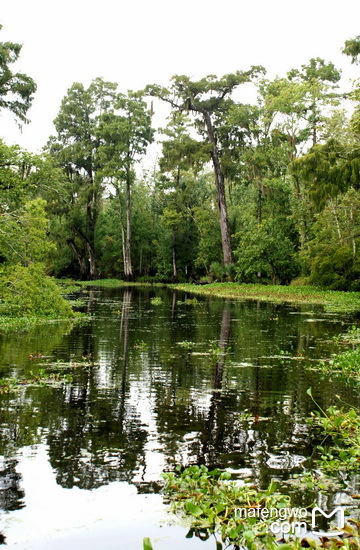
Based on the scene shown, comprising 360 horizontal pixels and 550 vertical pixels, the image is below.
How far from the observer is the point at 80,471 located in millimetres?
5547

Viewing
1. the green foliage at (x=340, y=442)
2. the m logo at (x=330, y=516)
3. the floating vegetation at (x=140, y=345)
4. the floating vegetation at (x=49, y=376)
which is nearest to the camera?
the m logo at (x=330, y=516)

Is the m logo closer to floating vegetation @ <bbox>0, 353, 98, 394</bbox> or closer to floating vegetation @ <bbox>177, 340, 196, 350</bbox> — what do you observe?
floating vegetation @ <bbox>0, 353, 98, 394</bbox>

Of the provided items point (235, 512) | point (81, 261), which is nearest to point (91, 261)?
point (81, 261)

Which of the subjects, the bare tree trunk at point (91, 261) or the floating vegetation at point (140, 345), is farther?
the bare tree trunk at point (91, 261)

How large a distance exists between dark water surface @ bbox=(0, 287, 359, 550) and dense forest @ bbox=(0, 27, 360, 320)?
31.8 ft

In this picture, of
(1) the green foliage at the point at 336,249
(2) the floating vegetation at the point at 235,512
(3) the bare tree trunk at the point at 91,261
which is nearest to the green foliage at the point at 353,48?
(1) the green foliage at the point at 336,249

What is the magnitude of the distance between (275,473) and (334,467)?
63 cm

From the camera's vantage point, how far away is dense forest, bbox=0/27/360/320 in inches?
979

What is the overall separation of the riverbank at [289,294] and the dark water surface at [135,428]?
15642 mm

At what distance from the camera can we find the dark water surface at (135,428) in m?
4.53

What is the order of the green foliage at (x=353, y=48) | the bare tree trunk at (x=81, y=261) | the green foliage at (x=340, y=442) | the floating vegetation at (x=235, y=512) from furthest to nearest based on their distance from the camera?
the bare tree trunk at (x=81, y=261) → the green foliage at (x=353, y=48) → the green foliage at (x=340, y=442) → the floating vegetation at (x=235, y=512)

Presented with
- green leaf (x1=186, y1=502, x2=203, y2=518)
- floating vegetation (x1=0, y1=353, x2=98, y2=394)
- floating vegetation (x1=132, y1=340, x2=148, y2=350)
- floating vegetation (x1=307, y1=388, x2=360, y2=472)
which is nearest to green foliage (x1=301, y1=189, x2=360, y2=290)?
floating vegetation (x1=132, y1=340, x2=148, y2=350)

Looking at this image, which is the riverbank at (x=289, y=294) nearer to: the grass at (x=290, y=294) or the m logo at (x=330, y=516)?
the grass at (x=290, y=294)

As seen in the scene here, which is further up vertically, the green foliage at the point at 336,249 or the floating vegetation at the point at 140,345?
the green foliage at the point at 336,249
